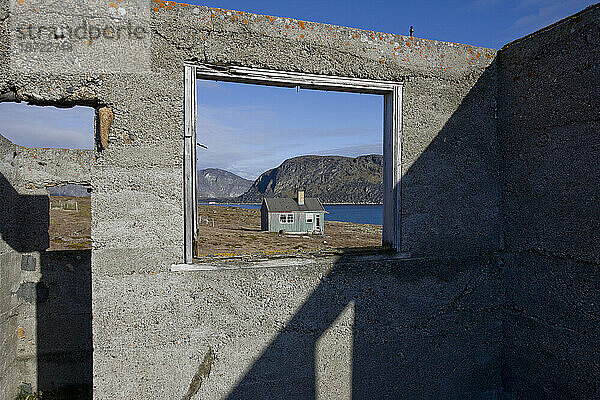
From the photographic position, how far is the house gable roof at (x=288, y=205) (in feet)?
87.2

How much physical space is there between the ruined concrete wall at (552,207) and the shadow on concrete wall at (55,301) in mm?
4306

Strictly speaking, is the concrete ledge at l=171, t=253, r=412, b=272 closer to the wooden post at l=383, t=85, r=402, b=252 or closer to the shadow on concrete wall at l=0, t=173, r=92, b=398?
the wooden post at l=383, t=85, r=402, b=252

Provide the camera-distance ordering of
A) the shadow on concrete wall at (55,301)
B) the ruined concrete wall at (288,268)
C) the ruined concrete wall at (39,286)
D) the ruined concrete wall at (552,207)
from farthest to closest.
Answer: the shadow on concrete wall at (55,301) → the ruined concrete wall at (39,286) → the ruined concrete wall at (552,207) → the ruined concrete wall at (288,268)

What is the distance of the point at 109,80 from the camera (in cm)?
260

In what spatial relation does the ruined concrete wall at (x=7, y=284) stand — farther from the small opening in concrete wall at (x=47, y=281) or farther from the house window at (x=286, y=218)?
the house window at (x=286, y=218)

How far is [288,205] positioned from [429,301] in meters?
23.9

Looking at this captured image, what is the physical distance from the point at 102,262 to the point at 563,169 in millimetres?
3560

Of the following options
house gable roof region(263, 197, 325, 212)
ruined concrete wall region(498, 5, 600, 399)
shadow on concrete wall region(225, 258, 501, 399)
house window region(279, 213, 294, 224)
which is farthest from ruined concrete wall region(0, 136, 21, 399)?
house window region(279, 213, 294, 224)

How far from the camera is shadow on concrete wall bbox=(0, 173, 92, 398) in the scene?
3752 mm

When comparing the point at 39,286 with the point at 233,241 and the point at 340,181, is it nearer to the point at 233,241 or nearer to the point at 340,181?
the point at 233,241

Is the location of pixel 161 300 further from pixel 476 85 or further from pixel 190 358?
pixel 476 85

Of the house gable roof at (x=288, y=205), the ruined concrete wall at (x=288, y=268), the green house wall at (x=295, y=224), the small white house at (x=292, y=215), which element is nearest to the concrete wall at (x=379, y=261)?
the ruined concrete wall at (x=288, y=268)

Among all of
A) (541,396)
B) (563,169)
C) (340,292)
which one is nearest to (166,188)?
(340,292)

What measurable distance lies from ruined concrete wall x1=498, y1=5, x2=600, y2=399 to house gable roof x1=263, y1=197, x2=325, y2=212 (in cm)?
2321
